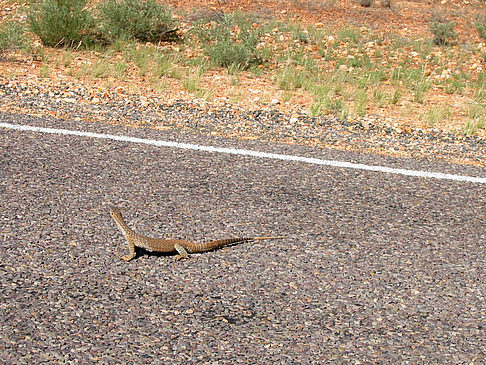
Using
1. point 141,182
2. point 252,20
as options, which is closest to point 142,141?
point 141,182

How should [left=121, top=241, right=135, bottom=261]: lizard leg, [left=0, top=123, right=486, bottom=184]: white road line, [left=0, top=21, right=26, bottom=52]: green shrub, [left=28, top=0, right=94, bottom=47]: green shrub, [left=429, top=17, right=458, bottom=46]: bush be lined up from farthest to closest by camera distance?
[left=429, top=17, right=458, bottom=46]: bush
[left=28, top=0, right=94, bottom=47]: green shrub
[left=0, top=21, right=26, bottom=52]: green shrub
[left=0, top=123, right=486, bottom=184]: white road line
[left=121, top=241, right=135, bottom=261]: lizard leg

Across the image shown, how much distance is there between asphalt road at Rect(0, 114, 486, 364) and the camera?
10.5 ft

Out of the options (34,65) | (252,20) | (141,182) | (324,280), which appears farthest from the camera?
(252,20)

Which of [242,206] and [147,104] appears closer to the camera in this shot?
[242,206]

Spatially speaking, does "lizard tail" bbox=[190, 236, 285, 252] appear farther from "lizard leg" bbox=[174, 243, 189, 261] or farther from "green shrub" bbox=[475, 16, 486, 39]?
"green shrub" bbox=[475, 16, 486, 39]

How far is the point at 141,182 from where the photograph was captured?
534 centimetres

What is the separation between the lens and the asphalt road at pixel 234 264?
3.21 meters

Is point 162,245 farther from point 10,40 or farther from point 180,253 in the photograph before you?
point 10,40

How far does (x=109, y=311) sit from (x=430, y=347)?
1545 millimetres

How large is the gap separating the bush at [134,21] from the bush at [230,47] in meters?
0.80

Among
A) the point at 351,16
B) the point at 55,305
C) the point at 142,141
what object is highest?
the point at 55,305

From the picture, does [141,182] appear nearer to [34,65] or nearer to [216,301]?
[216,301]

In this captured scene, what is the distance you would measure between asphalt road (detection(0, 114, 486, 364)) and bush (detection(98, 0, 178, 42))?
6747mm

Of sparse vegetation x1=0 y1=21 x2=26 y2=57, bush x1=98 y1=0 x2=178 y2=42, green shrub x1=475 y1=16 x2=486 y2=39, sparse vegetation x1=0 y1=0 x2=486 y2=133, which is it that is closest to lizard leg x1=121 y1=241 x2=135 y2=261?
sparse vegetation x1=0 y1=0 x2=486 y2=133
